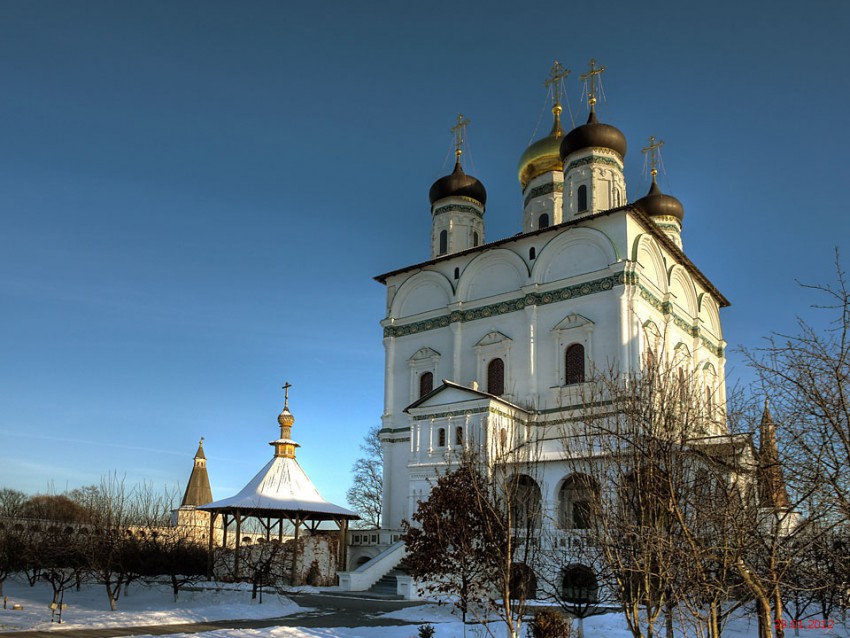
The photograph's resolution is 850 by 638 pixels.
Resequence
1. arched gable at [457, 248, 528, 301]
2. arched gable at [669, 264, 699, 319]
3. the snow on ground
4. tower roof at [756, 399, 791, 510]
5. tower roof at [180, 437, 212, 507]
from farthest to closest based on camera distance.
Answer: tower roof at [180, 437, 212, 507]
arched gable at [669, 264, 699, 319]
arched gable at [457, 248, 528, 301]
the snow on ground
tower roof at [756, 399, 791, 510]

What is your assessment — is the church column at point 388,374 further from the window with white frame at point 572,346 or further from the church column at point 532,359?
the window with white frame at point 572,346

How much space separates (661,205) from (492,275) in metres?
10.5

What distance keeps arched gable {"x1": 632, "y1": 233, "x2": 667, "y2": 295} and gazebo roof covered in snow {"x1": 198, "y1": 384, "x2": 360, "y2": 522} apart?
39.3 feet

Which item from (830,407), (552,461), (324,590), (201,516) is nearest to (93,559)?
(324,590)

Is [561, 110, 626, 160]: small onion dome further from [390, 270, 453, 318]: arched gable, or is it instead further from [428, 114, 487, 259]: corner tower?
[390, 270, 453, 318]: arched gable

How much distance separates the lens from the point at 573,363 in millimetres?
24094

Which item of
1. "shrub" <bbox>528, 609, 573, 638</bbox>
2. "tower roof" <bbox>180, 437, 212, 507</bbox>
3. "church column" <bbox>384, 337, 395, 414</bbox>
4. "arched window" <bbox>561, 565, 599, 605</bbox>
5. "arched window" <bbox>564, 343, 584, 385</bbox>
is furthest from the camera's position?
"tower roof" <bbox>180, 437, 212, 507</bbox>

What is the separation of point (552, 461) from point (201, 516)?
3738 centimetres

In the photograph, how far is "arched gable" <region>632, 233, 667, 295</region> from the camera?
24.4 meters

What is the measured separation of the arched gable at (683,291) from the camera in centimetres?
2642

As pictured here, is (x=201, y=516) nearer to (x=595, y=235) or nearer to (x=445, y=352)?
(x=445, y=352)

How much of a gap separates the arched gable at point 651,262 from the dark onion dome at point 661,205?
7.96 meters

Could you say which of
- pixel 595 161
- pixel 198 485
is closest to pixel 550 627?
pixel 595 161

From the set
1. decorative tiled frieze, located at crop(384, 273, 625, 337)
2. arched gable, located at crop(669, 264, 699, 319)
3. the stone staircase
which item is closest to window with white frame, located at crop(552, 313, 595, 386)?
decorative tiled frieze, located at crop(384, 273, 625, 337)
